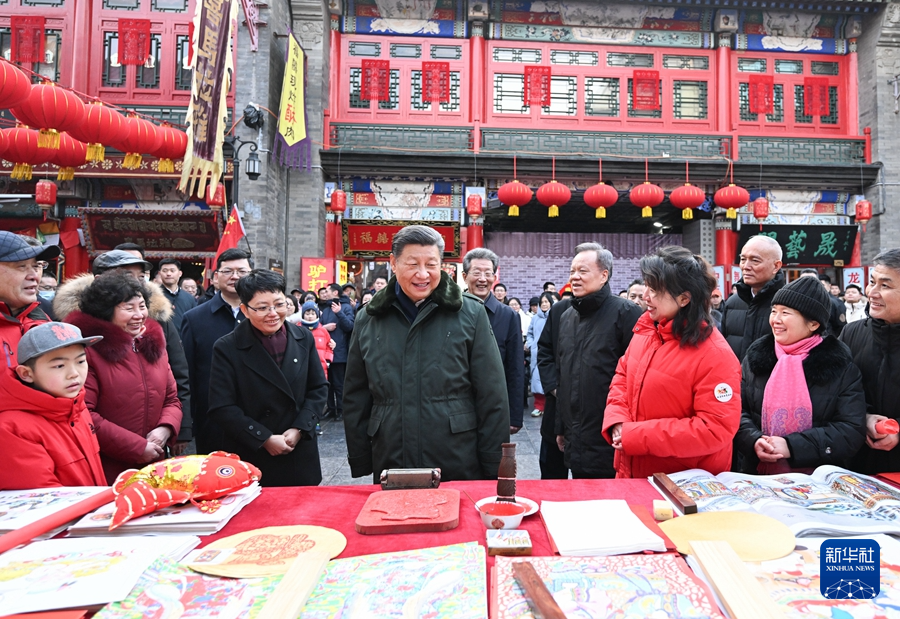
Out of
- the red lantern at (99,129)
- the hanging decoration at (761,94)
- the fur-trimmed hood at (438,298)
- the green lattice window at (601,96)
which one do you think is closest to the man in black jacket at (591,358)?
the fur-trimmed hood at (438,298)

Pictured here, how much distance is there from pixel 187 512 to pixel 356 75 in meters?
9.95

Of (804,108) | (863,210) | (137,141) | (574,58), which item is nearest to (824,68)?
(804,108)

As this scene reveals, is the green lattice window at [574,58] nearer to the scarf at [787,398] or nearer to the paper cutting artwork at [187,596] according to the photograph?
the scarf at [787,398]

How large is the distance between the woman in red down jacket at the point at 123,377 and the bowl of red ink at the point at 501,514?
1.71m

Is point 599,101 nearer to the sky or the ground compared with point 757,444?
nearer to the sky

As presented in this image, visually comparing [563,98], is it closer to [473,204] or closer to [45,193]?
[473,204]

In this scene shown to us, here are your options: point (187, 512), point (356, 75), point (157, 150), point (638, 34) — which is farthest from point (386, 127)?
point (187, 512)

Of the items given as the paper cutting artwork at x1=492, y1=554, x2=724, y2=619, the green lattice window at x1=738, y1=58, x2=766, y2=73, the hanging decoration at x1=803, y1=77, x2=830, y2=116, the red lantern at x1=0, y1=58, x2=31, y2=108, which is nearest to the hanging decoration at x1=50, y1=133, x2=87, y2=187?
the red lantern at x1=0, y1=58, x2=31, y2=108

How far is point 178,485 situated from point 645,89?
10.9m

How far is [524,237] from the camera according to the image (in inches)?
507

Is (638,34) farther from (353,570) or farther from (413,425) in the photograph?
(353,570)

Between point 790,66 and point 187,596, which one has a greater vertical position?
point 790,66

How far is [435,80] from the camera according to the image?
9625 mm

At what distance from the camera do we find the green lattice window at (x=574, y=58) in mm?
9938
